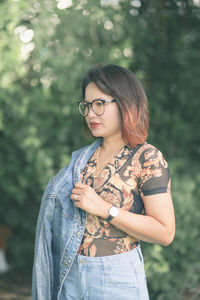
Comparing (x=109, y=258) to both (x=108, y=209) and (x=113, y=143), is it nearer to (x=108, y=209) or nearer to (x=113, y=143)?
(x=108, y=209)

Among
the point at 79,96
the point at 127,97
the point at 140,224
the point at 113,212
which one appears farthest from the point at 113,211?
the point at 79,96

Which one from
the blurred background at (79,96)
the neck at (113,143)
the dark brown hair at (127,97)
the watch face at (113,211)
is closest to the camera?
the watch face at (113,211)

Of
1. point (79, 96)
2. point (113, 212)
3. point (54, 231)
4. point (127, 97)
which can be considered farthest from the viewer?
point (79, 96)

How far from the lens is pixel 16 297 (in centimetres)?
421

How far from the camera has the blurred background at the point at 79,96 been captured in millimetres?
3332

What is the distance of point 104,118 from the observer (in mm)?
1697

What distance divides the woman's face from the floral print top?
12cm

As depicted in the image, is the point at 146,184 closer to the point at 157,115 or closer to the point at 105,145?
the point at 105,145

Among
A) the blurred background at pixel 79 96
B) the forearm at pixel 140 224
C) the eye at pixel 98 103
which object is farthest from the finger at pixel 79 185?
the blurred background at pixel 79 96

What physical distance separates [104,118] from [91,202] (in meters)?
0.37

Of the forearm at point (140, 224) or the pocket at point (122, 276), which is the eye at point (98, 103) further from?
the pocket at point (122, 276)

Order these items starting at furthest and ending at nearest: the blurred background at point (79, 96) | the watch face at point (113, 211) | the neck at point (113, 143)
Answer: the blurred background at point (79, 96), the neck at point (113, 143), the watch face at point (113, 211)

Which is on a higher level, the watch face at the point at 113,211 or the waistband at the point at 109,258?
the watch face at the point at 113,211

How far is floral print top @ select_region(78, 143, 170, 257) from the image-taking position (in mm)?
1611
